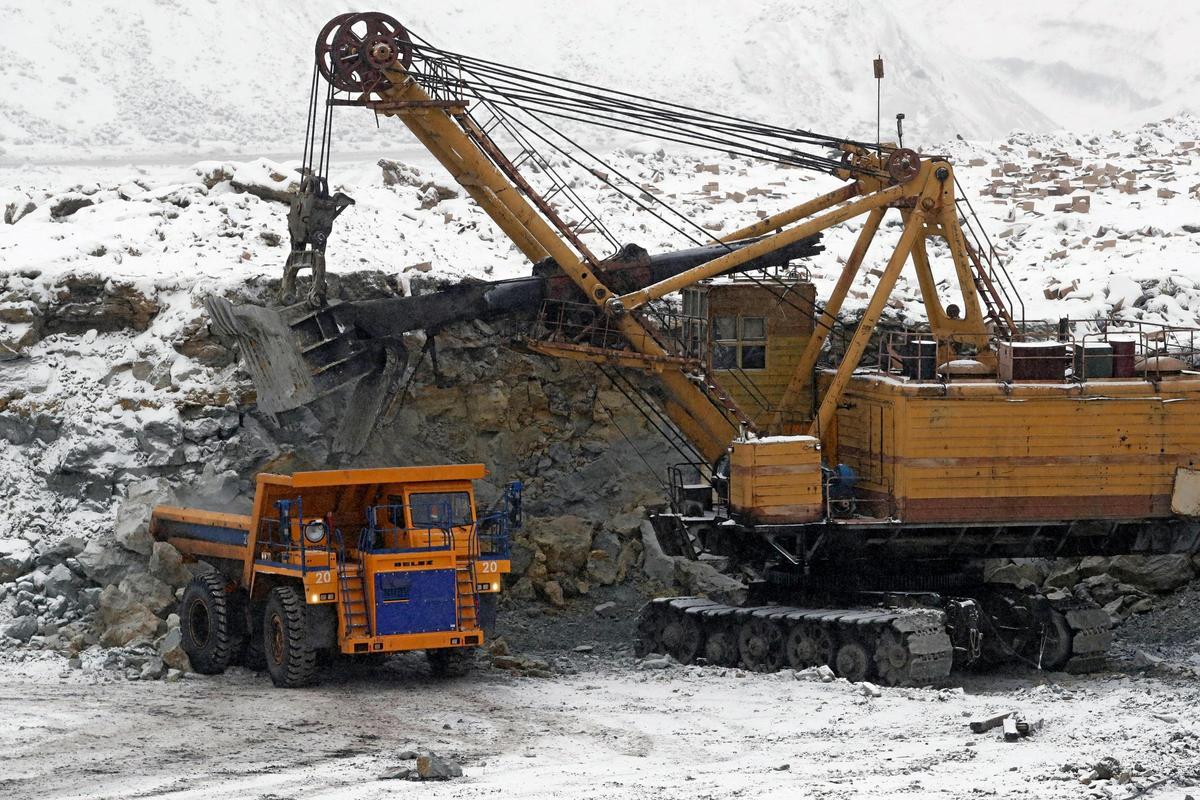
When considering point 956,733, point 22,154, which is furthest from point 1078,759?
point 22,154

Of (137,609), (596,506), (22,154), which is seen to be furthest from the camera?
(22,154)

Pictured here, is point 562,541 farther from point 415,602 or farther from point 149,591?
point 415,602

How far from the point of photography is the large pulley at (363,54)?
2072 cm

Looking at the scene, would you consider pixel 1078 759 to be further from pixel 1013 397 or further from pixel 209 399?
pixel 209 399

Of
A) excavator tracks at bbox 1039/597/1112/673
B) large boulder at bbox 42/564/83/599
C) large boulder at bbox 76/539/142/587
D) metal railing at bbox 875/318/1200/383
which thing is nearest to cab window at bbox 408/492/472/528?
large boulder at bbox 76/539/142/587

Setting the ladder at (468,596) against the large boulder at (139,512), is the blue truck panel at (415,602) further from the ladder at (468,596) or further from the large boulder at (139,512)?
the large boulder at (139,512)

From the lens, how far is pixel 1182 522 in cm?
2097

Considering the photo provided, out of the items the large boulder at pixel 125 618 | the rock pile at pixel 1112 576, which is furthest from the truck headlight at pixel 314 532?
the rock pile at pixel 1112 576

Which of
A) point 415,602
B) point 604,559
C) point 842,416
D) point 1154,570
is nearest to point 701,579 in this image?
point 604,559

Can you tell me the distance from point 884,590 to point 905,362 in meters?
2.69

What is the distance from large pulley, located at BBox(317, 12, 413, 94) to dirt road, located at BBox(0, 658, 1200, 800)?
663 centimetres

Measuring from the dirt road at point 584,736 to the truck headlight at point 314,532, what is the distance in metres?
1.55

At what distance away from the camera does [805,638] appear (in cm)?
2041

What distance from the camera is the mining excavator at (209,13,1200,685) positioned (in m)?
20.4
